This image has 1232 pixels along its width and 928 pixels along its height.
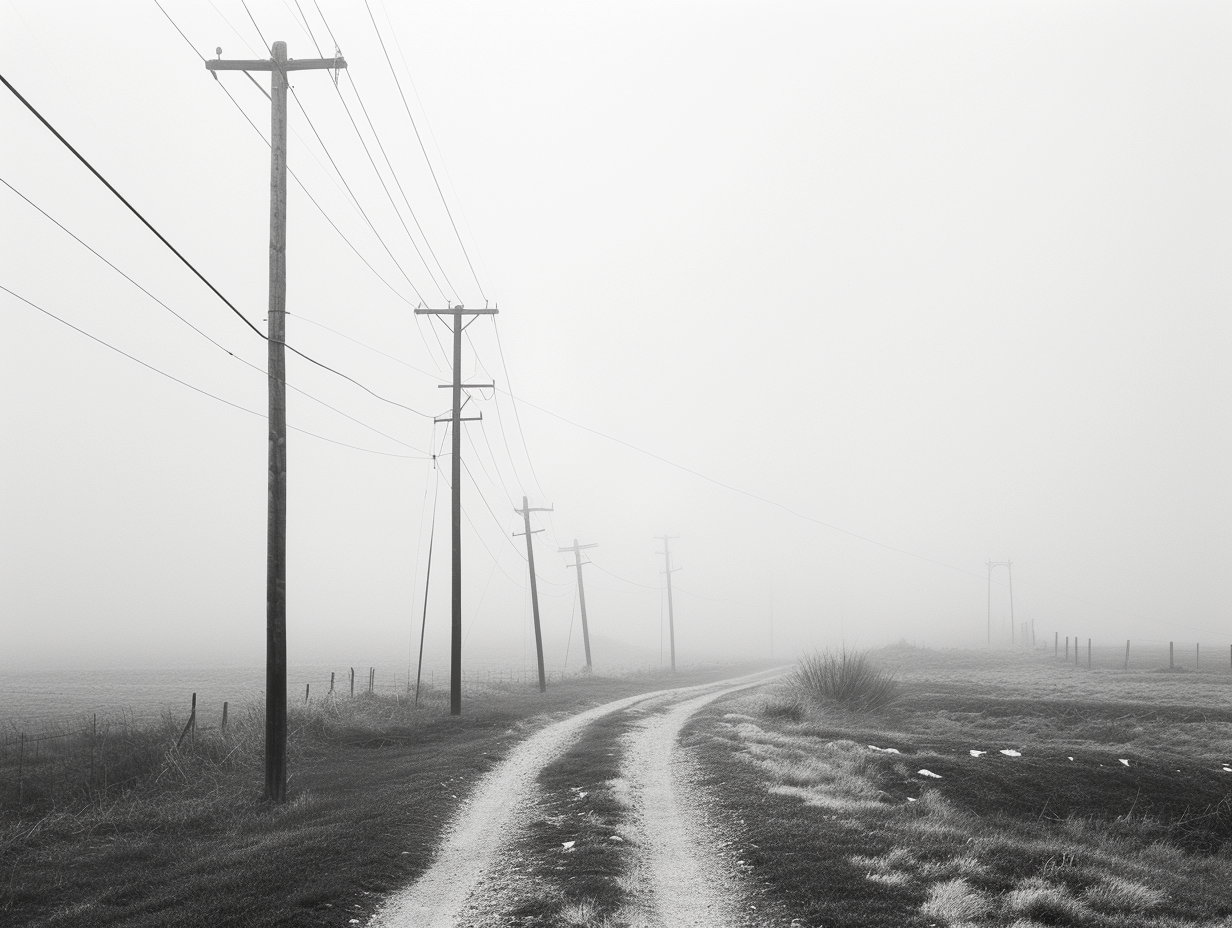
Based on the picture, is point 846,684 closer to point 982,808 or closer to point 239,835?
point 982,808

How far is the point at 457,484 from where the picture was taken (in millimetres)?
27578

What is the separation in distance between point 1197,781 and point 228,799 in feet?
65.7

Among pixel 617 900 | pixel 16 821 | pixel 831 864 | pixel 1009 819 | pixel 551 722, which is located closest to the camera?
pixel 617 900

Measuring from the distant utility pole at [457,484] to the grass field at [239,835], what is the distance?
541 centimetres

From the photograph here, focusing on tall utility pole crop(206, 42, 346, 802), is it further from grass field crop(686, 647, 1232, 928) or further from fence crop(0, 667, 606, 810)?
grass field crop(686, 647, 1232, 928)

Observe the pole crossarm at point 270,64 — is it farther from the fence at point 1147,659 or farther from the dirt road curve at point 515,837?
the fence at point 1147,659

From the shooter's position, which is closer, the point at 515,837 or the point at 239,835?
the point at 515,837

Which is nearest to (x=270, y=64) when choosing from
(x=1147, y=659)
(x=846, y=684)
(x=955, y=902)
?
(x=955, y=902)

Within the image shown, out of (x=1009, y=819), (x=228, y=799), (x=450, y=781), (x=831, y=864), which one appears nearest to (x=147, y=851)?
(x=228, y=799)

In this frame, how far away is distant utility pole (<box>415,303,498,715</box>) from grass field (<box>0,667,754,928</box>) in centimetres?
541

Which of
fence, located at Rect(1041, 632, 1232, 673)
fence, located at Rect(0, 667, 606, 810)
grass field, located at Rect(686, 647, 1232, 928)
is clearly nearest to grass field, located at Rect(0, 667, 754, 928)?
fence, located at Rect(0, 667, 606, 810)

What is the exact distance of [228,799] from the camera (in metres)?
13.6

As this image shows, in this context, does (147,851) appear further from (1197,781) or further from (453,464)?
(1197,781)

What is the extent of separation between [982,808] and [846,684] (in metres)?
13.1
